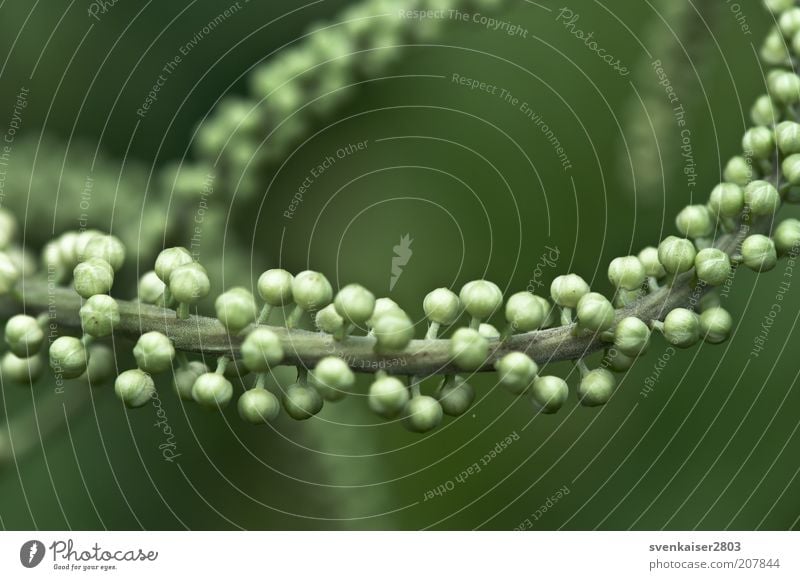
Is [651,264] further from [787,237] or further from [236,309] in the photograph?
[236,309]

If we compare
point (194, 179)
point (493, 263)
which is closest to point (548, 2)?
point (493, 263)

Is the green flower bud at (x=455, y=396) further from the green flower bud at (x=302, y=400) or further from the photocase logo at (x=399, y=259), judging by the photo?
the photocase logo at (x=399, y=259)

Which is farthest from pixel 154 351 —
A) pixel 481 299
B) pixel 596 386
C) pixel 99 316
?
pixel 596 386

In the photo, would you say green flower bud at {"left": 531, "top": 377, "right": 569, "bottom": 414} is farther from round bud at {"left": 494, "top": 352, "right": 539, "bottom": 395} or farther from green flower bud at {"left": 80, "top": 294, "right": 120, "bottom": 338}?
green flower bud at {"left": 80, "top": 294, "right": 120, "bottom": 338}
